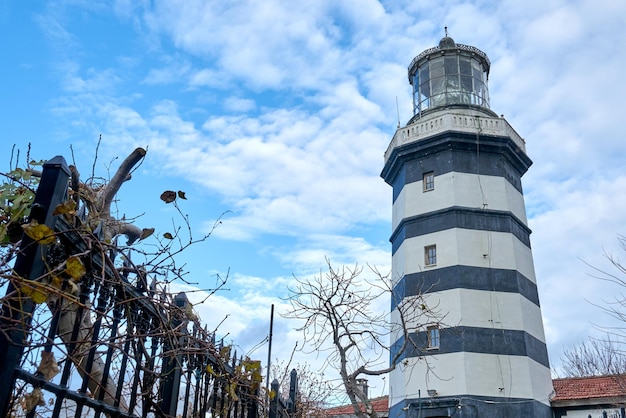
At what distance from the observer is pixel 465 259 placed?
730 inches

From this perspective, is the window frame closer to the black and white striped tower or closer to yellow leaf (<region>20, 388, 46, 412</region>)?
the black and white striped tower

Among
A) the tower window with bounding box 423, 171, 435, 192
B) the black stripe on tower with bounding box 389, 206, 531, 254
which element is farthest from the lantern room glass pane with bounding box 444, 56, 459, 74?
the black stripe on tower with bounding box 389, 206, 531, 254

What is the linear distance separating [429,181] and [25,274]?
19.4 meters

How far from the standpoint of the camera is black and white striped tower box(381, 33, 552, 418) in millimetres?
17266

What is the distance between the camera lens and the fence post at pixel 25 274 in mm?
1774

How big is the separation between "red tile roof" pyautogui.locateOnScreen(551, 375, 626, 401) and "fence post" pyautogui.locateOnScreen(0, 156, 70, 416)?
19.9 metres

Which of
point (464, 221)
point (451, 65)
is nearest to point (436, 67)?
point (451, 65)

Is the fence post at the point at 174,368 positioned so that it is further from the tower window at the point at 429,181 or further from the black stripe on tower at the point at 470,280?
the tower window at the point at 429,181

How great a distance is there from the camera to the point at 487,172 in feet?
66.1

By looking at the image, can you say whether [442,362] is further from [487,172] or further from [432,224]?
[487,172]

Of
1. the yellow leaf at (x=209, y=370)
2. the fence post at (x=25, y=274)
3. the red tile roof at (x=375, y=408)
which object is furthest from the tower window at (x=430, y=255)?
the fence post at (x=25, y=274)

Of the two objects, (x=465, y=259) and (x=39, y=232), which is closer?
(x=39, y=232)

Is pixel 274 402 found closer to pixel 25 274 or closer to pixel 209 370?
pixel 209 370

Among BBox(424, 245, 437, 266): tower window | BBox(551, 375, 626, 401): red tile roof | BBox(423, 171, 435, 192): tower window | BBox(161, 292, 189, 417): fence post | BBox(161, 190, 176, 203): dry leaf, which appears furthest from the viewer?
BBox(423, 171, 435, 192): tower window
